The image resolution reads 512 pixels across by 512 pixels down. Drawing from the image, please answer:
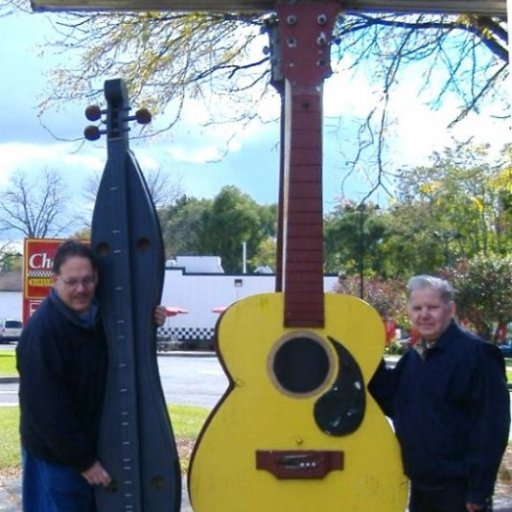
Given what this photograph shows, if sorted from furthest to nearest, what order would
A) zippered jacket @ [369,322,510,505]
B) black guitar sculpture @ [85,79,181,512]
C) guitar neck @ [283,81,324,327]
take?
1. guitar neck @ [283,81,324,327]
2. black guitar sculpture @ [85,79,181,512]
3. zippered jacket @ [369,322,510,505]

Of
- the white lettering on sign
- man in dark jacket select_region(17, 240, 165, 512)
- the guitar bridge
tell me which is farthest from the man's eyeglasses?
the white lettering on sign

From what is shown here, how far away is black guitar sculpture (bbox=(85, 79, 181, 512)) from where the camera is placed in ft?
13.5

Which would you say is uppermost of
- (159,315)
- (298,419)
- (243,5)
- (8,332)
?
(243,5)

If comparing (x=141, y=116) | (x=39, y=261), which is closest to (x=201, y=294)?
(x=39, y=261)

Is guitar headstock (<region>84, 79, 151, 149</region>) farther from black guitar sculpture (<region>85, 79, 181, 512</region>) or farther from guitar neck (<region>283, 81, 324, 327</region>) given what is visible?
guitar neck (<region>283, 81, 324, 327</region>)

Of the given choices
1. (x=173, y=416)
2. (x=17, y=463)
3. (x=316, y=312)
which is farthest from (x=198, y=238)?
(x=316, y=312)

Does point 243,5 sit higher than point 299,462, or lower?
higher

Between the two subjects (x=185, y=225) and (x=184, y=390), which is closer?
(x=184, y=390)

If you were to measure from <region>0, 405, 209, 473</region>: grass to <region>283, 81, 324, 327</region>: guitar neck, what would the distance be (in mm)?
3290

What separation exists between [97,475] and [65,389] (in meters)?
0.37

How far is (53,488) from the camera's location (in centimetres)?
408

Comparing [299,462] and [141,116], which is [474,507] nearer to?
[299,462]

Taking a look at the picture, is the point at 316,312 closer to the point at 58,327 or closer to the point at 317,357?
the point at 317,357

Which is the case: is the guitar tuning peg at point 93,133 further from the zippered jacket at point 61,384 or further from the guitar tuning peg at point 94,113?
the zippered jacket at point 61,384
